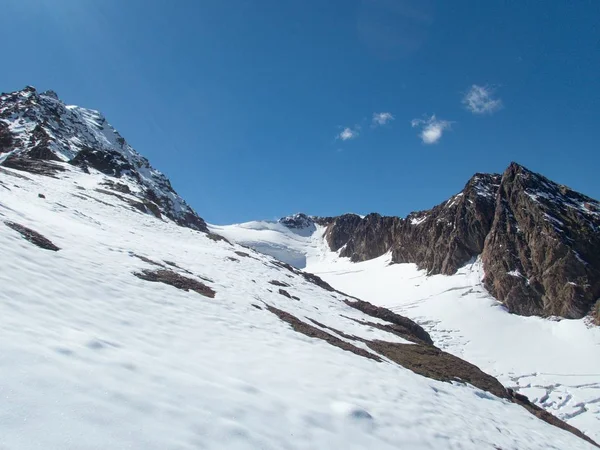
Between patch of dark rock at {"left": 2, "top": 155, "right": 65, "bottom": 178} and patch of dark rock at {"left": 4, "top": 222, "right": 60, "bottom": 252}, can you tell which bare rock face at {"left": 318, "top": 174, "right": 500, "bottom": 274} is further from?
patch of dark rock at {"left": 4, "top": 222, "right": 60, "bottom": 252}

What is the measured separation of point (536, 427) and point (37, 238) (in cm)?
1779

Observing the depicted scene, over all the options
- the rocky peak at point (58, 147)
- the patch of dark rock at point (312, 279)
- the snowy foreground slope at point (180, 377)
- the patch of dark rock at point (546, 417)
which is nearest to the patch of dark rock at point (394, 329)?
the patch of dark rock at point (546, 417)

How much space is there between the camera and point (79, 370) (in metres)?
5.00

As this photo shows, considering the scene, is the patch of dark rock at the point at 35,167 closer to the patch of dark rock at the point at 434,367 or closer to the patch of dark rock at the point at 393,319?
the patch of dark rock at the point at 393,319

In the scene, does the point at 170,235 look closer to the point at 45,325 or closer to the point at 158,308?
the point at 158,308

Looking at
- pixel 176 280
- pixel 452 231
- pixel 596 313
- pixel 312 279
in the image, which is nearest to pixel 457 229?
pixel 452 231

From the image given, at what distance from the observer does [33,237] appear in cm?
1270

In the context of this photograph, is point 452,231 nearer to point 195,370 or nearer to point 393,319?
point 393,319

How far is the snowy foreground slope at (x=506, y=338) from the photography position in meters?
32.4

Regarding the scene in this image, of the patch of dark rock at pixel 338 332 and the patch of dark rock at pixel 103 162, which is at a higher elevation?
the patch of dark rock at pixel 103 162

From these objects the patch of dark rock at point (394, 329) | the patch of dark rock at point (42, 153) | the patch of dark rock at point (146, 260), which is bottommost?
the patch of dark rock at point (146, 260)

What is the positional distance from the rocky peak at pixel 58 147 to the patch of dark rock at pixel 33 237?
4035cm

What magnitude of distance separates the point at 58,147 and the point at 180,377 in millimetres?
81713

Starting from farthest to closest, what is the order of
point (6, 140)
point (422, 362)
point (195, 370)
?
point (6, 140) → point (422, 362) → point (195, 370)
